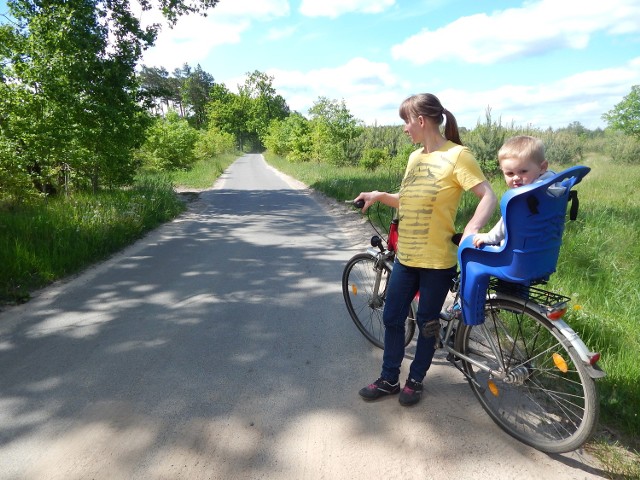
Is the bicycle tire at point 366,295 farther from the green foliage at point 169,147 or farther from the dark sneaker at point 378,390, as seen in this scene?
the green foliage at point 169,147

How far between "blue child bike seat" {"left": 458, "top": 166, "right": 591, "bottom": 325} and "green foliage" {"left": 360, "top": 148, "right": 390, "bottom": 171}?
19385 millimetres

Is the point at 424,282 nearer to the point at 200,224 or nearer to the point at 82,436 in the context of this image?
the point at 82,436

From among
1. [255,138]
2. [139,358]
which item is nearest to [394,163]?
[139,358]

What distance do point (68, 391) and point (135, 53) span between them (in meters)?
10.6

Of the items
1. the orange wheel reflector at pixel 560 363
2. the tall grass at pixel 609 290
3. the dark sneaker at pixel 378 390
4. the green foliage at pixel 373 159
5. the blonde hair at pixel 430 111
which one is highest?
the blonde hair at pixel 430 111

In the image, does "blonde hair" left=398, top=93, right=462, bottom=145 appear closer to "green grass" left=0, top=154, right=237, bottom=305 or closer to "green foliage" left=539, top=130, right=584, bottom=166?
"green grass" left=0, top=154, right=237, bottom=305

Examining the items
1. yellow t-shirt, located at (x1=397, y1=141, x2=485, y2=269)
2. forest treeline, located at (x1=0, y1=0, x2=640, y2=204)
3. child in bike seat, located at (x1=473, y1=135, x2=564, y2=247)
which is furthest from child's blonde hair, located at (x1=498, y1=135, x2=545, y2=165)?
forest treeline, located at (x1=0, y1=0, x2=640, y2=204)

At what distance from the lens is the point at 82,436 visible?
94.4 inches

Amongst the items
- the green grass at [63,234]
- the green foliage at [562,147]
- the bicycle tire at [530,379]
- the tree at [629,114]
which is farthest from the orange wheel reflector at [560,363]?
the tree at [629,114]

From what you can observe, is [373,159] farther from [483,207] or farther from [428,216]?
[483,207]

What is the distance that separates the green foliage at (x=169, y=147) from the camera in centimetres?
2242

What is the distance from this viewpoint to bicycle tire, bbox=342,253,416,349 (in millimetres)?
3437

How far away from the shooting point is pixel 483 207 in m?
2.13

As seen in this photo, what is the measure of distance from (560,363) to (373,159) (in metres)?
20.0
